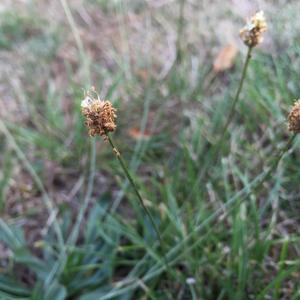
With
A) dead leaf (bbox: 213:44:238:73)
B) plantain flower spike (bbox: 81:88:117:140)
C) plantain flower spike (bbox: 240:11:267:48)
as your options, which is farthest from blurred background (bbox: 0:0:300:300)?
plantain flower spike (bbox: 81:88:117:140)

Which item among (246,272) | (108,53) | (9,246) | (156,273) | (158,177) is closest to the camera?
(246,272)

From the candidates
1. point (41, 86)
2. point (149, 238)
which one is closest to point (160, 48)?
point (41, 86)

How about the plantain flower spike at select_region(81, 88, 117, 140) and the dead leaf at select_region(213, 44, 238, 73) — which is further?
the dead leaf at select_region(213, 44, 238, 73)

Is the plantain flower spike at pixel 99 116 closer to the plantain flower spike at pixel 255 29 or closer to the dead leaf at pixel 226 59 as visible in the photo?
the plantain flower spike at pixel 255 29

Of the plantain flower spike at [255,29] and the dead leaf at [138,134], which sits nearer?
the plantain flower spike at [255,29]

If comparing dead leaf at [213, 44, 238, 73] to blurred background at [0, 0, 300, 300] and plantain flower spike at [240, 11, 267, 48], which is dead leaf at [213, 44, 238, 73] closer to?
blurred background at [0, 0, 300, 300]

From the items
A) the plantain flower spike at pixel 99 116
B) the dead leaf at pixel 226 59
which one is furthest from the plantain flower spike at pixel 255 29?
the dead leaf at pixel 226 59

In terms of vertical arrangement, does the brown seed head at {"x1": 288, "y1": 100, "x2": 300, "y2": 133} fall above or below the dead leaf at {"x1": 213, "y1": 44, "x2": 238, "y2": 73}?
below

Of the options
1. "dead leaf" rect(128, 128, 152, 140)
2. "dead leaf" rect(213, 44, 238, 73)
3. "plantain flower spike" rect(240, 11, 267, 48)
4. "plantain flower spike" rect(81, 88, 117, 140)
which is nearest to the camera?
"plantain flower spike" rect(81, 88, 117, 140)

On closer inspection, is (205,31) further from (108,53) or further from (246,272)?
(246,272)
